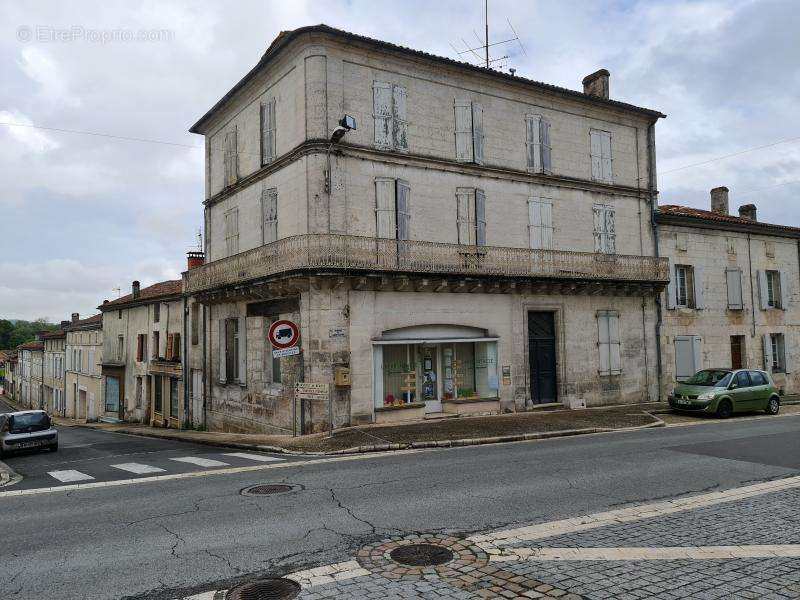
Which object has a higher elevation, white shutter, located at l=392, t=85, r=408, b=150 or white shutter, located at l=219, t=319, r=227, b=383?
white shutter, located at l=392, t=85, r=408, b=150

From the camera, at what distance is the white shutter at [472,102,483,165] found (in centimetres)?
1870

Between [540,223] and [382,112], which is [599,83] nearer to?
[540,223]

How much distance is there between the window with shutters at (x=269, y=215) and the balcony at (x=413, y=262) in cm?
80

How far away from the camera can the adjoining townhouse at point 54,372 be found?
43875 millimetres

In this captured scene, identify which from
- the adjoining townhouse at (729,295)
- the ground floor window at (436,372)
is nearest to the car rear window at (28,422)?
the ground floor window at (436,372)

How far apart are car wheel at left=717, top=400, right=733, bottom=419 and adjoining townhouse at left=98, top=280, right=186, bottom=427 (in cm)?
1926

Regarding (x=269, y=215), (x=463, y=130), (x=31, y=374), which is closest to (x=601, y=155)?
(x=463, y=130)

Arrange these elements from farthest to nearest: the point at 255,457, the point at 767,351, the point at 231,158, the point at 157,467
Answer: the point at 767,351 → the point at 231,158 → the point at 255,457 → the point at 157,467

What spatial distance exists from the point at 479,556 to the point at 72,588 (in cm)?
376

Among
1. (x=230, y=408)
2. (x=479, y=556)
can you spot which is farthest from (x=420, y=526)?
(x=230, y=408)

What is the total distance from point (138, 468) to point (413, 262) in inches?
352

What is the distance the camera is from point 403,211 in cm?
1728

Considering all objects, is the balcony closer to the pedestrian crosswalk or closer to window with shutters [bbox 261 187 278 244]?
window with shutters [bbox 261 187 278 244]

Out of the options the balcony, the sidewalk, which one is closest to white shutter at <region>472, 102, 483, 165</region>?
the balcony
